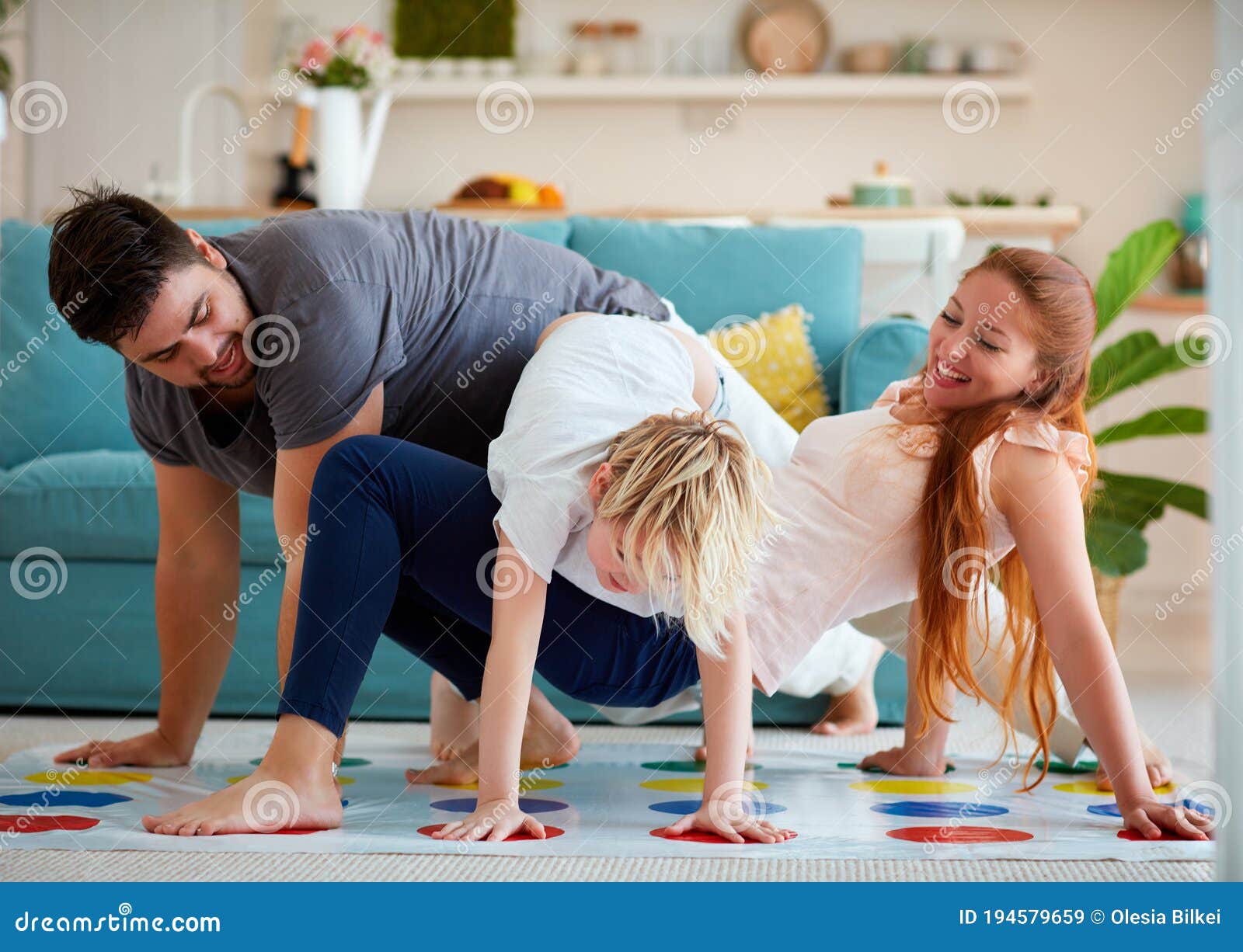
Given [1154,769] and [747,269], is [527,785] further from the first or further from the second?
[747,269]

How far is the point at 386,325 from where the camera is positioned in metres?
1.38

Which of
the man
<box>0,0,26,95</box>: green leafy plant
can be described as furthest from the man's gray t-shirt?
<box>0,0,26,95</box>: green leafy plant

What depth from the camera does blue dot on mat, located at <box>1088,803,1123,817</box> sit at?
1321mm

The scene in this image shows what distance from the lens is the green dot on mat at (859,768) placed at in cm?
157

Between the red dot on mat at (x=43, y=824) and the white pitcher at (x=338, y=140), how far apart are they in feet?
7.68

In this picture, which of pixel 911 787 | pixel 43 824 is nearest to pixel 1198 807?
pixel 911 787

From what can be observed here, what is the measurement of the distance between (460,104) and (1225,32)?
147 inches

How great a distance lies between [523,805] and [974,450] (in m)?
0.61

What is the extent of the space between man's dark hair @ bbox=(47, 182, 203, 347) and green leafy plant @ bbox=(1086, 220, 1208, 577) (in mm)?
1720

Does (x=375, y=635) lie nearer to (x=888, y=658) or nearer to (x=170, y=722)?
(x=170, y=722)

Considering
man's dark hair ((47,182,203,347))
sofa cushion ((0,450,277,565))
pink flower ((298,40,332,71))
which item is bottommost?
sofa cushion ((0,450,277,565))

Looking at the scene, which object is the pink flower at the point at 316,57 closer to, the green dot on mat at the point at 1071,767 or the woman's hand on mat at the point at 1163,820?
the green dot on mat at the point at 1071,767

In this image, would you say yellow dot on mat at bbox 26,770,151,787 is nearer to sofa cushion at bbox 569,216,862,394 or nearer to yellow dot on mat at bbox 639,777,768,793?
yellow dot on mat at bbox 639,777,768,793
